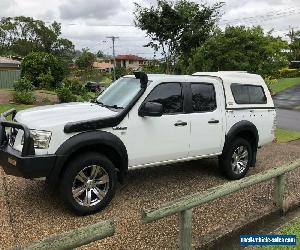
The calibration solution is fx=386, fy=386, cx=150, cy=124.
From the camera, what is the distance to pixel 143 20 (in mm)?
17734

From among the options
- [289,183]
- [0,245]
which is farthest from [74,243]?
[289,183]

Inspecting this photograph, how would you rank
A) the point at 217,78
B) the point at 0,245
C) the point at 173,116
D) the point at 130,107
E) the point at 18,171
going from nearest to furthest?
1. the point at 0,245
2. the point at 18,171
3. the point at 130,107
4. the point at 173,116
5. the point at 217,78

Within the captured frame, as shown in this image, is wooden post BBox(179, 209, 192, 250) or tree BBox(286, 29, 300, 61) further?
tree BBox(286, 29, 300, 61)

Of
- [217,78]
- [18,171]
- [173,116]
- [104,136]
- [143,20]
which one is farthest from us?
[143,20]

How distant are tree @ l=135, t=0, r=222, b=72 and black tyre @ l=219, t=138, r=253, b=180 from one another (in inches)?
426

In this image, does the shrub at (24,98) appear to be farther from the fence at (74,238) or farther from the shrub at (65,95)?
the fence at (74,238)

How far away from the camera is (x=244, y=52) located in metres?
12.8

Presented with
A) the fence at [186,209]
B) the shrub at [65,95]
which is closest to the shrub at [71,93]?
the shrub at [65,95]

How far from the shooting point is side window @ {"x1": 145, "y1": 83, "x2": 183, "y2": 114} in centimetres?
608

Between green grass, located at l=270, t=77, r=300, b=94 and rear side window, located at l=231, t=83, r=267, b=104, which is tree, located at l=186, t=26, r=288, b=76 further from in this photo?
green grass, located at l=270, t=77, r=300, b=94

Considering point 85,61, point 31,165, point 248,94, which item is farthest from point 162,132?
point 85,61

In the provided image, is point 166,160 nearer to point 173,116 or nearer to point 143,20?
point 173,116

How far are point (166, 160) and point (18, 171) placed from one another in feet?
7.56

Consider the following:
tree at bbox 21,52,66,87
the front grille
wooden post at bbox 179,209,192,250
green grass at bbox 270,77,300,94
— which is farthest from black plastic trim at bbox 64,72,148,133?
green grass at bbox 270,77,300,94
